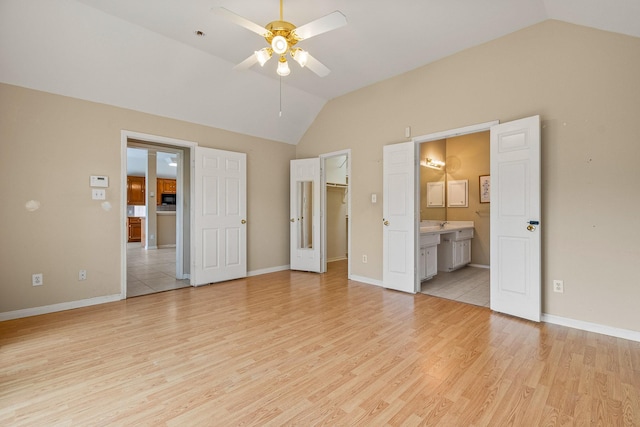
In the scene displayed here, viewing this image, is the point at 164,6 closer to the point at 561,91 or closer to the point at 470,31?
the point at 470,31

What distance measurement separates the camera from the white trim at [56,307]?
10.3ft

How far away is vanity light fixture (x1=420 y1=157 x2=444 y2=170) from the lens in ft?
20.3

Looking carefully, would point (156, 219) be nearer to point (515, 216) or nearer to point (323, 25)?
point (323, 25)

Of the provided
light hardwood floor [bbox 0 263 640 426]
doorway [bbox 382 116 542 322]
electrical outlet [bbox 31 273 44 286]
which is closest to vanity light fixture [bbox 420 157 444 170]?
doorway [bbox 382 116 542 322]

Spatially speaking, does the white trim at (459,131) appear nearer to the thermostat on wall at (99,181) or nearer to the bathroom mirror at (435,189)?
the bathroom mirror at (435,189)

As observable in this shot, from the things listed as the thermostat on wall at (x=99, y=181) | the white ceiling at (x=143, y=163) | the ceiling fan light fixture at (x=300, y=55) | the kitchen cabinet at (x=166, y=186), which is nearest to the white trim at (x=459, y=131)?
the ceiling fan light fixture at (x=300, y=55)

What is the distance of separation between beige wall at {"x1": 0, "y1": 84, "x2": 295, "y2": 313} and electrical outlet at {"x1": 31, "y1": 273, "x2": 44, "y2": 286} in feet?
0.12

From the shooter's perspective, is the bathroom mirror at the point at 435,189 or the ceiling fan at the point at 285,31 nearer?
the ceiling fan at the point at 285,31

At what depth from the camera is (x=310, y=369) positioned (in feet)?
7.03

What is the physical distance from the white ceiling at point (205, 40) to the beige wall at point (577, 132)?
0.73 feet

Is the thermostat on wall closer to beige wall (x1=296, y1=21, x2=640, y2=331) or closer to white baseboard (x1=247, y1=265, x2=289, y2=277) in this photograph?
white baseboard (x1=247, y1=265, x2=289, y2=277)

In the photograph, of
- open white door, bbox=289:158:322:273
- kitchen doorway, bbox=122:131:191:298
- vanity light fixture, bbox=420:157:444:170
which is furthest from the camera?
vanity light fixture, bbox=420:157:444:170

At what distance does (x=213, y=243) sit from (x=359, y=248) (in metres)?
2.42

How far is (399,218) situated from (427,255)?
0.95m
